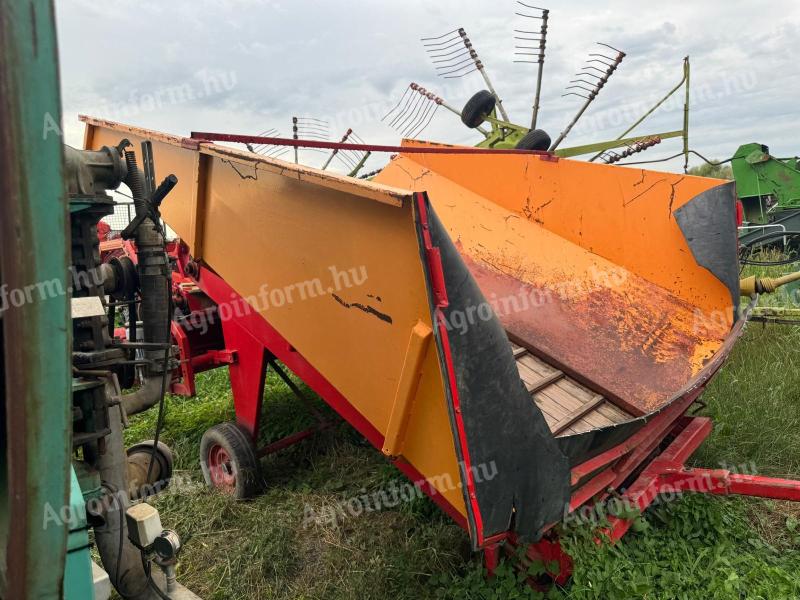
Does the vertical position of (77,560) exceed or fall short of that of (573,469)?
it exceeds it

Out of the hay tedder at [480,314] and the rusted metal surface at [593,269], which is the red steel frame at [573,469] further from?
the rusted metal surface at [593,269]

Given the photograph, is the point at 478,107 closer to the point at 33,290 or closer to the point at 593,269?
the point at 593,269

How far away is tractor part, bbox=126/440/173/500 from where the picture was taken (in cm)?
251

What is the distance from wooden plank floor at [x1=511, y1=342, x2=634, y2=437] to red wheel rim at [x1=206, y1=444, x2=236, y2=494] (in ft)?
6.07

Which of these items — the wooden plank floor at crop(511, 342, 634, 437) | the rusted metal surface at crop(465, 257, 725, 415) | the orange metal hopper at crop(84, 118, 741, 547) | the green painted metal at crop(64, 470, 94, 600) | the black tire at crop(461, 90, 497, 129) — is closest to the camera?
the green painted metal at crop(64, 470, 94, 600)

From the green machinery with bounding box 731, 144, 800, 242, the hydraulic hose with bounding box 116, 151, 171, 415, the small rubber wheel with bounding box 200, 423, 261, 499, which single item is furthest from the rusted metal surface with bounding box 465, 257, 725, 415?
the green machinery with bounding box 731, 144, 800, 242

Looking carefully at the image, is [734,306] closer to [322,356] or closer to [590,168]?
[590,168]

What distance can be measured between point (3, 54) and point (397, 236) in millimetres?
1278

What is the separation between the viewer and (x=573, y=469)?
2.23 m

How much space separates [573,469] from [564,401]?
68 cm

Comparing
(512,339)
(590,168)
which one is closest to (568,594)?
(512,339)

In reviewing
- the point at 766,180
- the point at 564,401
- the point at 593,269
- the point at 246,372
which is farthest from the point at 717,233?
the point at 766,180

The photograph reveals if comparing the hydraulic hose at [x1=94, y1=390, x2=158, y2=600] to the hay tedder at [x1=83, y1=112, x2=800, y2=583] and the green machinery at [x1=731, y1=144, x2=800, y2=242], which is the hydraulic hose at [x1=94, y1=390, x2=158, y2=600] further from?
the green machinery at [x1=731, y1=144, x2=800, y2=242]

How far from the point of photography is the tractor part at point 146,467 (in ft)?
8.22
